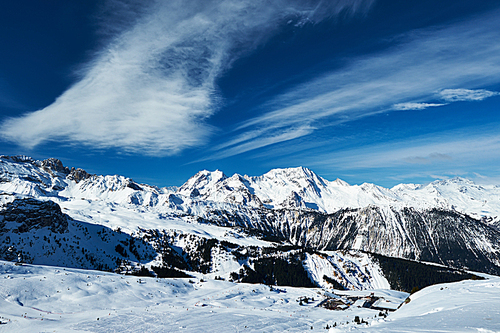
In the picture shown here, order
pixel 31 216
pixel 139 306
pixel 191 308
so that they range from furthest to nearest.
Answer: pixel 31 216 < pixel 139 306 < pixel 191 308

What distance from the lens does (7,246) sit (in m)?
144

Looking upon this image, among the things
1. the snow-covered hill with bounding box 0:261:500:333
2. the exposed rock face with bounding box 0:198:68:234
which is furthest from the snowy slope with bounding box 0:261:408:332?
the exposed rock face with bounding box 0:198:68:234

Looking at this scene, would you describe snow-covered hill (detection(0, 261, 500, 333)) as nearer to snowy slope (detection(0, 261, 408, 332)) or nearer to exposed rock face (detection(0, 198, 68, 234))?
snowy slope (detection(0, 261, 408, 332))

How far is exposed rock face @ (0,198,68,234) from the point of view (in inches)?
6283

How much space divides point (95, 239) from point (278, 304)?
175474 millimetres

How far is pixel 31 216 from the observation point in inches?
6614

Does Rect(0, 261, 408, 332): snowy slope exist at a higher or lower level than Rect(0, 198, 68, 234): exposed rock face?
lower

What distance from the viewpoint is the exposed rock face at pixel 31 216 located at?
6283 inches

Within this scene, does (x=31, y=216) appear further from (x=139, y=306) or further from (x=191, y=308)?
(x=191, y=308)

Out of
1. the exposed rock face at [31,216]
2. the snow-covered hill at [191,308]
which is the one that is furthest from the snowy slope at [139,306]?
the exposed rock face at [31,216]

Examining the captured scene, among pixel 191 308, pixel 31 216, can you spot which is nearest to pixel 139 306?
pixel 191 308

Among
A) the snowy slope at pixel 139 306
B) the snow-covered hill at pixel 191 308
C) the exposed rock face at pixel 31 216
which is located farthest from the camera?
the exposed rock face at pixel 31 216

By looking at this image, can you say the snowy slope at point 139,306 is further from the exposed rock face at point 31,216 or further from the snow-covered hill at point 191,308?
the exposed rock face at point 31,216

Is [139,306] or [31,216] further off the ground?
[31,216]
